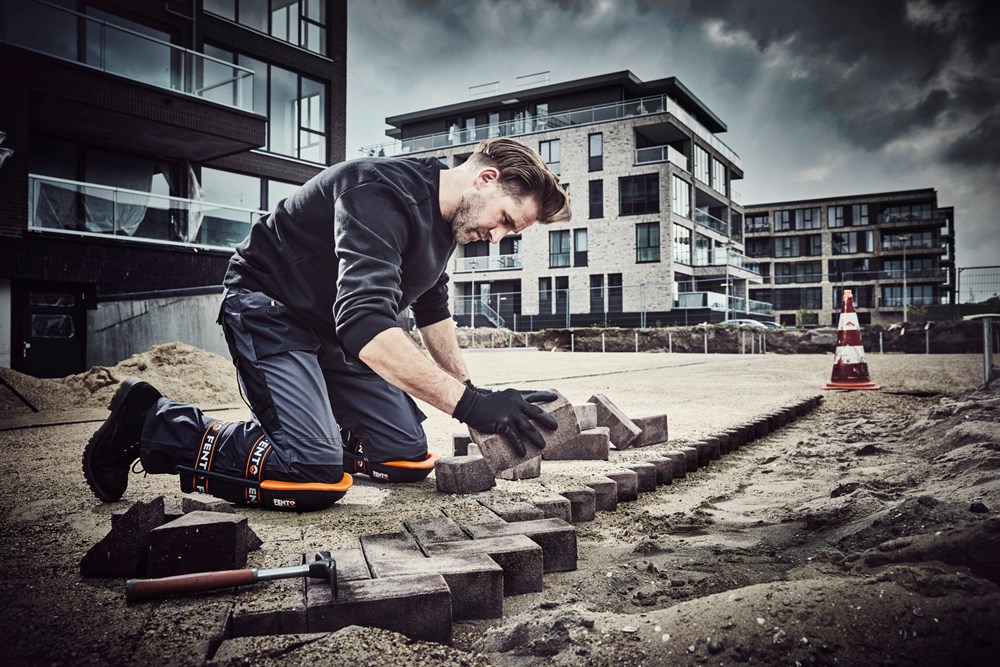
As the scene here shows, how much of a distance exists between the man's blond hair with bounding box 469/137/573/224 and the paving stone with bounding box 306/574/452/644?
1.80m

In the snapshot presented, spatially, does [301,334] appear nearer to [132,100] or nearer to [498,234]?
[498,234]

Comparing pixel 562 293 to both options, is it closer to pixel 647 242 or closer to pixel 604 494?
pixel 647 242

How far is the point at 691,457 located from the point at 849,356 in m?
5.47

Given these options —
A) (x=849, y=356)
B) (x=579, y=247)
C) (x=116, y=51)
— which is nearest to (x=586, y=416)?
(x=849, y=356)

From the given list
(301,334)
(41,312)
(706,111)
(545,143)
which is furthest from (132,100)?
(706,111)

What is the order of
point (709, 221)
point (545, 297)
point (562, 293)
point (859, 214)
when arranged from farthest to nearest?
point (859, 214), point (709, 221), point (545, 297), point (562, 293)

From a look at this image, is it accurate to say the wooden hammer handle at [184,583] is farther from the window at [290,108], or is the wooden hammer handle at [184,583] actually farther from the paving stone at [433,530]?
the window at [290,108]

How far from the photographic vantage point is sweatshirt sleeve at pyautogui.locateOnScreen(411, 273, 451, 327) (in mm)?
3801

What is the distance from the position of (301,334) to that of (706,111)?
126 ft

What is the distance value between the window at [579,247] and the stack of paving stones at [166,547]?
3317 centimetres

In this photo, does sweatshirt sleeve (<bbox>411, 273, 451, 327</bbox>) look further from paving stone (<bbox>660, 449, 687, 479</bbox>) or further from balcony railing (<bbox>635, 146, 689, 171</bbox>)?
balcony railing (<bbox>635, 146, 689, 171</bbox>)

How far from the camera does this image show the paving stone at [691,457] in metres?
3.74

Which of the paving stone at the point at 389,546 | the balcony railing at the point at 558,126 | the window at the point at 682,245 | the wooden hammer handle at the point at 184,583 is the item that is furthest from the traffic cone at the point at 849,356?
the balcony railing at the point at 558,126

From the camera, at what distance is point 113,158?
13.6 metres
